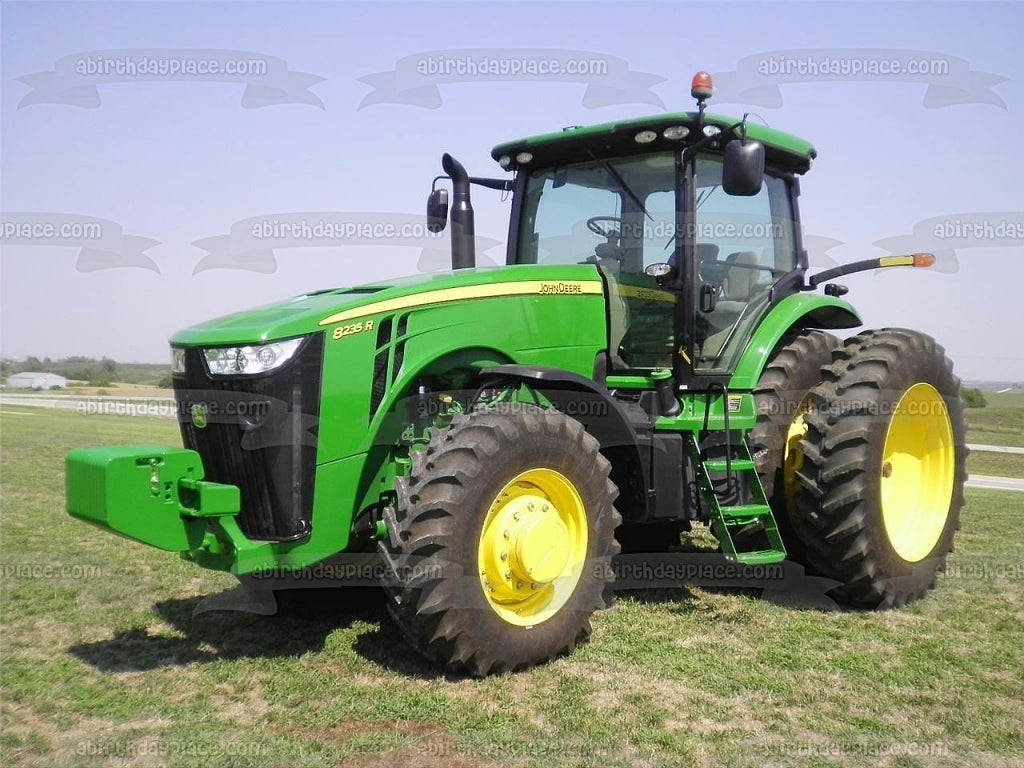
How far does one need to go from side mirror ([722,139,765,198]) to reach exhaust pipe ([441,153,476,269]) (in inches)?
74.3

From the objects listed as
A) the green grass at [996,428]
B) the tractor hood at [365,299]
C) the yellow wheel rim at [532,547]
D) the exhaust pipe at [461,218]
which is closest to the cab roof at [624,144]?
the exhaust pipe at [461,218]

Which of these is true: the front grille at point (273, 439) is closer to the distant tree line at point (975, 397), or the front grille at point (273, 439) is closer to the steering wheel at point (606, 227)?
the steering wheel at point (606, 227)

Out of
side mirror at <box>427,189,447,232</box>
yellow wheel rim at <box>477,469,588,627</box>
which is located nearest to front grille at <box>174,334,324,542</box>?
yellow wheel rim at <box>477,469,588,627</box>

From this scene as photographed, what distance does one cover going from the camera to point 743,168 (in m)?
4.88

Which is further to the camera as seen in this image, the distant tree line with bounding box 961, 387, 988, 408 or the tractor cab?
the distant tree line with bounding box 961, 387, 988, 408

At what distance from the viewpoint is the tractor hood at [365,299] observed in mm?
4426

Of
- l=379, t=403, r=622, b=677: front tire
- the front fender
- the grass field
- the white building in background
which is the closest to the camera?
the grass field

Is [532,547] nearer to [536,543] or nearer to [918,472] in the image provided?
[536,543]

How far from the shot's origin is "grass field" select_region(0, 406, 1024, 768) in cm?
363

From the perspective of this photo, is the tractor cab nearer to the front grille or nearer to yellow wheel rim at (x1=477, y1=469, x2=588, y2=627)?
yellow wheel rim at (x1=477, y1=469, x2=588, y2=627)

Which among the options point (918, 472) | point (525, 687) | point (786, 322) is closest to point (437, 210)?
point (786, 322)

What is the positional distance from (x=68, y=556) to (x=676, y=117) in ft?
18.2

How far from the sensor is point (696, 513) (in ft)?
18.5

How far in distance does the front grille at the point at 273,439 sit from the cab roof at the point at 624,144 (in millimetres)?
2364
